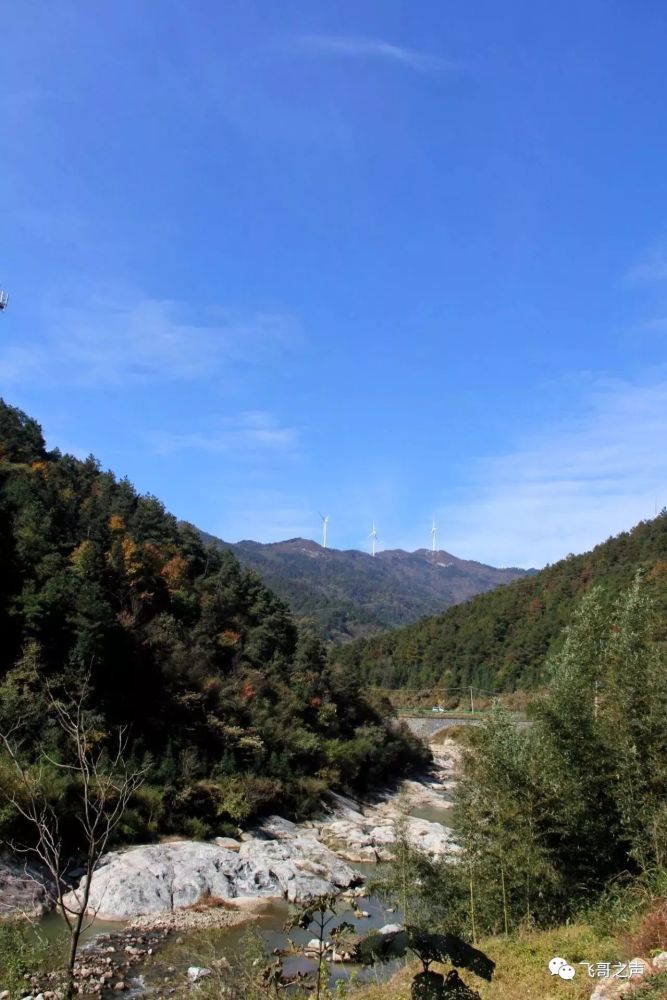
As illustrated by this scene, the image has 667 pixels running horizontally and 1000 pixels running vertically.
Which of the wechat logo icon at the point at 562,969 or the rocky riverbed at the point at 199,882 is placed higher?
the wechat logo icon at the point at 562,969

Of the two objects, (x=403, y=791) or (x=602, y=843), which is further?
(x=403, y=791)

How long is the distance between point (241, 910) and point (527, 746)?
12.7m

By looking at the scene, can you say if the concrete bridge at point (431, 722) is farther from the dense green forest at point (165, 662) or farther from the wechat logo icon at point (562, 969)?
the wechat logo icon at point (562, 969)

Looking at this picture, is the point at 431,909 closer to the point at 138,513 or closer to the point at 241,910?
the point at 241,910

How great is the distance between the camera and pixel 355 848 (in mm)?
31719

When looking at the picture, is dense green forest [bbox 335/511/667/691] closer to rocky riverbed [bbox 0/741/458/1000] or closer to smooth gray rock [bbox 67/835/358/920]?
rocky riverbed [bbox 0/741/458/1000]

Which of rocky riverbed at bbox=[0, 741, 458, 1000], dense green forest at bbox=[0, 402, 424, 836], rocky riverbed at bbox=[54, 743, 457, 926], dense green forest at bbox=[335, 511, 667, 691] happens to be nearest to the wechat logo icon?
rocky riverbed at bbox=[54, 743, 457, 926]

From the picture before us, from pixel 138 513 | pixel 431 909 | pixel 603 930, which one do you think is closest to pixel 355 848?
pixel 431 909

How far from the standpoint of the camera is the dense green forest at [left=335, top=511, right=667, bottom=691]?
98.0 meters

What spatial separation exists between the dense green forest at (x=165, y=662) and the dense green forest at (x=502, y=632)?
3986 cm

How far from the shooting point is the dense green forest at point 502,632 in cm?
9800

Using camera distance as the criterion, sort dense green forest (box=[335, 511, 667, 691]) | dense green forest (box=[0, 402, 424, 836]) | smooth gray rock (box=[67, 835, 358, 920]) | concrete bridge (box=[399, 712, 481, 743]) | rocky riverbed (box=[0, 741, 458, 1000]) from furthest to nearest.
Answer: dense green forest (box=[335, 511, 667, 691]) < concrete bridge (box=[399, 712, 481, 743]) < dense green forest (box=[0, 402, 424, 836]) < smooth gray rock (box=[67, 835, 358, 920]) < rocky riverbed (box=[0, 741, 458, 1000])

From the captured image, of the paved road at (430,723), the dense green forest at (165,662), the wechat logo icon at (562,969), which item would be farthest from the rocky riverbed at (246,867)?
the paved road at (430,723)

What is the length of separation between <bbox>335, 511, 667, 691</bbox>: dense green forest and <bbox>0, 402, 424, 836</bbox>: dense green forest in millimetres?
39857
